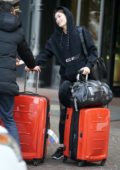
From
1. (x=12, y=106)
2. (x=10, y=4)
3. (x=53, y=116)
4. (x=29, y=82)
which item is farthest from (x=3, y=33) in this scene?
(x=29, y=82)

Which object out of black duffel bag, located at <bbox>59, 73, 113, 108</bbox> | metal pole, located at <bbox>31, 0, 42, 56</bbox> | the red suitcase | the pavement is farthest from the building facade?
the red suitcase

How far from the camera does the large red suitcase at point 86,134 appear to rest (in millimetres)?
7512

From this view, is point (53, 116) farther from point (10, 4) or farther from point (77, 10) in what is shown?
point (77, 10)

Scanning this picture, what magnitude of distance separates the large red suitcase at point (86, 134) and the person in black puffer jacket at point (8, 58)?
2.32 feet

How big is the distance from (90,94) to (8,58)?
99 centimetres

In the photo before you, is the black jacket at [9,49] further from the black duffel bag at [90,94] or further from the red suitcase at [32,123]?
the black duffel bag at [90,94]

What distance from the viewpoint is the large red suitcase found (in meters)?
7.51

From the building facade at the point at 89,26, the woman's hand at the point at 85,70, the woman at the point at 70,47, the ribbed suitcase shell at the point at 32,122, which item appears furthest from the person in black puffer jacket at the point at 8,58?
the building facade at the point at 89,26

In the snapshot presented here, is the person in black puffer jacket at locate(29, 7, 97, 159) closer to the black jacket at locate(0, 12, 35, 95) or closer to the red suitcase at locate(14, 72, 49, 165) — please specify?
the red suitcase at locate(14, 72, 49, 165)

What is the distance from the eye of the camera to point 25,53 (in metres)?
7.48

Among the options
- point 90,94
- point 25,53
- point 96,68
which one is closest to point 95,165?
point 90,94

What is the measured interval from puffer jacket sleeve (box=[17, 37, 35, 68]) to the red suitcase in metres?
0.35

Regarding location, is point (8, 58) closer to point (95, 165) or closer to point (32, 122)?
point (32, 122)

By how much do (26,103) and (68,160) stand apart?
0.98 m
